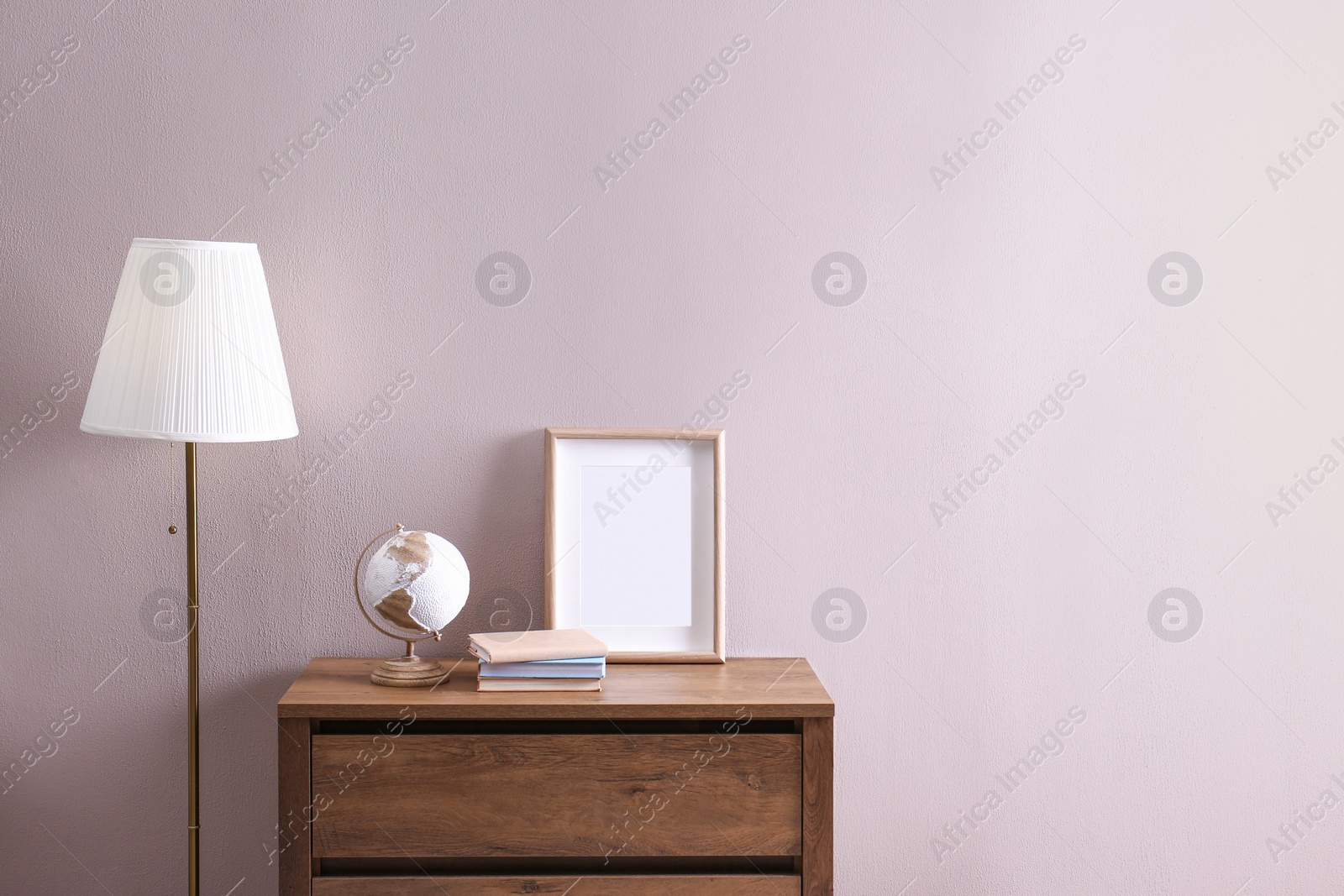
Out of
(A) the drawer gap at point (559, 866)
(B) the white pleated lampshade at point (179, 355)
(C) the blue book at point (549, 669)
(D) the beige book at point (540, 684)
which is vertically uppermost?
(B) the white pleated lampshade at point (179, 355)

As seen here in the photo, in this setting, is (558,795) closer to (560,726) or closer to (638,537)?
(560,726)

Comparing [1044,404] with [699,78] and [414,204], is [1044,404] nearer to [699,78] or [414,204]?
[699,78]

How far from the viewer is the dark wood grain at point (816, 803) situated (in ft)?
5.39

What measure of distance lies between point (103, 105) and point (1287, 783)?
2.68 m

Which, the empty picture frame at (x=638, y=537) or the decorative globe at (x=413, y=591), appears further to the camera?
the empty picture frame at (x=638, y=537)

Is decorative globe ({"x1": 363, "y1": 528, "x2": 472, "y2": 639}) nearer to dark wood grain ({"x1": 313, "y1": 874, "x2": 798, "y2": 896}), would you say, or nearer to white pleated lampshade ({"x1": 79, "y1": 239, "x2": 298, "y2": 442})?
white pleated lampshade ({"x1": 79, "y1": 239, "x2": 298, "y2": 442})

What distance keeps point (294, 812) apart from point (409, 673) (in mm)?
274

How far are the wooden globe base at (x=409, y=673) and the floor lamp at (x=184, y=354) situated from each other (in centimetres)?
44

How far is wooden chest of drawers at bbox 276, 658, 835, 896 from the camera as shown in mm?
1617

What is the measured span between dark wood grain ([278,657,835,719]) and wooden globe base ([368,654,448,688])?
0.01 metres

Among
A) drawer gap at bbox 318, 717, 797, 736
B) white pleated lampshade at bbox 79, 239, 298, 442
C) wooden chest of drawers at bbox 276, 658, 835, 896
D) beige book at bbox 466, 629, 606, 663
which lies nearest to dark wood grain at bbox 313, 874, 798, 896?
wooden chest of drawers at bbox 276, 658, 835, 896

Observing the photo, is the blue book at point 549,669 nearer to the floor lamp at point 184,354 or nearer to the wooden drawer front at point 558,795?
the wooden drawer front at point 558,795

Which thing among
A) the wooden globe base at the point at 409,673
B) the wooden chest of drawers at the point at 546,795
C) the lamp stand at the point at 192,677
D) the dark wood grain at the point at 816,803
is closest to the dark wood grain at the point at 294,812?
the wooden chest of drawers at the point at 546,795

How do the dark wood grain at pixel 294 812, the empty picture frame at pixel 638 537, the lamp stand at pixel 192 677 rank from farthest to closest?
the empty picture frame at pixel 638 537
the lamp stand at pixel 192 677
the dark wood grain at pixel 294 812
